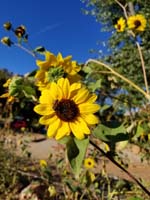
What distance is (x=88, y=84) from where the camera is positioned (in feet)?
3.78

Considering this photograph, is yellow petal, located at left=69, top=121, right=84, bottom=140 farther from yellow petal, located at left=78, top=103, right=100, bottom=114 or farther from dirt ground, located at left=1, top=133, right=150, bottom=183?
dirt ground, located at left=1, top=133, right=150, bottom=183

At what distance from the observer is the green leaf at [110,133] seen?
1.00 metres

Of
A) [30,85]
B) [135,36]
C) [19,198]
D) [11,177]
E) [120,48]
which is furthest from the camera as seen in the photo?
[120,48]

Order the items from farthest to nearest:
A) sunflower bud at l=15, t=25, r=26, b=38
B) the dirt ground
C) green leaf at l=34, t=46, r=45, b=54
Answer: the dirt ground < sunflower bud at l=15, t=25, r=26, b=38 < green leaf at l=34, t=46, r=45, b=54

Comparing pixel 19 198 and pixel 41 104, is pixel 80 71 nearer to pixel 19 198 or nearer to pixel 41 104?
pixel 41 104

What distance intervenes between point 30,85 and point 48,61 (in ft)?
0.24

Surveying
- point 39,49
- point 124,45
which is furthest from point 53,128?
point 124,45

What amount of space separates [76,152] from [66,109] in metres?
0.13

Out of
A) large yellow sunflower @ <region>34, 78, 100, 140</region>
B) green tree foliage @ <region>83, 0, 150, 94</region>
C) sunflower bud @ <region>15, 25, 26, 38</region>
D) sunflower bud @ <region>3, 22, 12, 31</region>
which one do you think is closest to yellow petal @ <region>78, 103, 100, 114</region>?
large yellow sunflower @ <region>34, 78, 100, 140</region>

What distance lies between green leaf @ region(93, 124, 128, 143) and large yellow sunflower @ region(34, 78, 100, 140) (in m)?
0.02

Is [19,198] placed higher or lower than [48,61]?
lower

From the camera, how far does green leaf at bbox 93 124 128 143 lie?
39.4 inches

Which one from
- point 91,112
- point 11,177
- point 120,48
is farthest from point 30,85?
point 120,48

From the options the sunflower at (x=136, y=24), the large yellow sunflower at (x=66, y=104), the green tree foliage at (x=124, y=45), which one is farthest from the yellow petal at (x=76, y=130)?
the green tree foliage at (x=124, y=45)
